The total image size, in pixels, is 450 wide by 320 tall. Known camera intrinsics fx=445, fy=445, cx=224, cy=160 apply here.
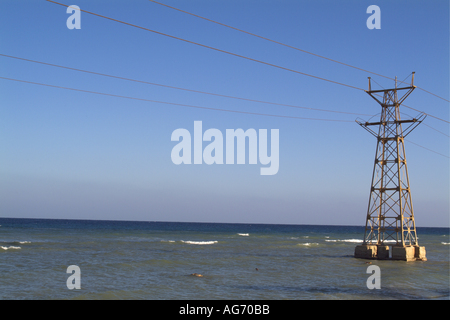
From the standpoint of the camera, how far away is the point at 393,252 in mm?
35031

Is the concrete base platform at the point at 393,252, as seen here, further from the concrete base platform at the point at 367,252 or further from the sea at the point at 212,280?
the sea at the point at 212,280

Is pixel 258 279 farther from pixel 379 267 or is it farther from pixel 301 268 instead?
Result: pixel 379 267

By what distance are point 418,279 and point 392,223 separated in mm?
8182

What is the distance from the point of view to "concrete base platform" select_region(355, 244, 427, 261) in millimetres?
34469

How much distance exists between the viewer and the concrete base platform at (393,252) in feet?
113

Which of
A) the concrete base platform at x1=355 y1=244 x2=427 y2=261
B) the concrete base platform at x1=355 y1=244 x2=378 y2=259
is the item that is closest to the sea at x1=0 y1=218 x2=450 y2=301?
the concrete base platform at x1=355 y1=244 x2=427 y2=261

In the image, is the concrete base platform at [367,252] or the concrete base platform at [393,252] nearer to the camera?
the concrete base platform at [393,252]

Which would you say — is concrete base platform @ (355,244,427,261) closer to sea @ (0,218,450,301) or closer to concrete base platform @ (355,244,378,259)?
concrete base platform @ (355,244,378,259)

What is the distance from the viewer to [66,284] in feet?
78.5

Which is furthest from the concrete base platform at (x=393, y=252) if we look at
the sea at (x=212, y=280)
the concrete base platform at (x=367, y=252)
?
the sea at (x=212, y=280)

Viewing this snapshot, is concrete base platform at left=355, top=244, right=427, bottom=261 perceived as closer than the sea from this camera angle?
No
